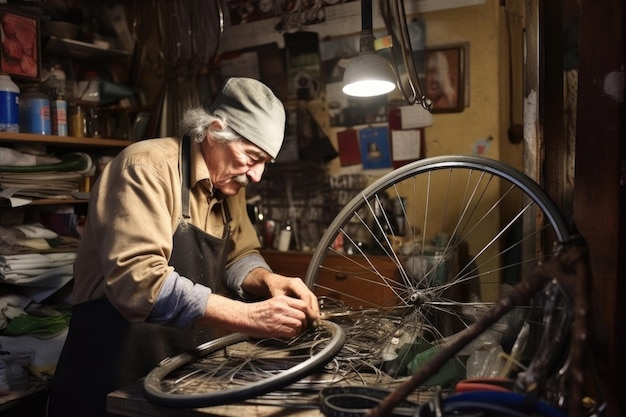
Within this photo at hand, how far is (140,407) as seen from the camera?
4.48 feet

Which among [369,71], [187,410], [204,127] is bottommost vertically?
[187,410]

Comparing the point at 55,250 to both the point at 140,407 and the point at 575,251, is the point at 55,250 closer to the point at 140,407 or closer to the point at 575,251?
the point at 140,407

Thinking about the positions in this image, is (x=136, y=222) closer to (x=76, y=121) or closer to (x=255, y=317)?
(x=255, y=317)

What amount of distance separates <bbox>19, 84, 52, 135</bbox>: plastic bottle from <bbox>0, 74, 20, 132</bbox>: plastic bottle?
12cm

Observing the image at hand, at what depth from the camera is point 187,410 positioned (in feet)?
4.30

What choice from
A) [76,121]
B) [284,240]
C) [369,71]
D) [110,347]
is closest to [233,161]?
[369,71]

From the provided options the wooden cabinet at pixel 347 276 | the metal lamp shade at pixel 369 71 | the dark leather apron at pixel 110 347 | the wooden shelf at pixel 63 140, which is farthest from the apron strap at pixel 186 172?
the wooden shelf at pixel 63 140

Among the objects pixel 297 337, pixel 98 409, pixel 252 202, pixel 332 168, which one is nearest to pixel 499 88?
pixel 332 168

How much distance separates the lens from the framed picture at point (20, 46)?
112 inches

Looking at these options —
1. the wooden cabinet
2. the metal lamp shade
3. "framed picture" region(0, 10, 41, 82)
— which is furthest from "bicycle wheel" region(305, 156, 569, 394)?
"framed picture" region(0, 10, 41, 82)

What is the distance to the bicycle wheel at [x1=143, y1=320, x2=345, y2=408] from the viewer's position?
127 cm

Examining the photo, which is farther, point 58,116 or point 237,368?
point 58,116

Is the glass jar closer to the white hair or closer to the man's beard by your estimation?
the white hair

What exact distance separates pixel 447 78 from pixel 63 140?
2.03 metres
